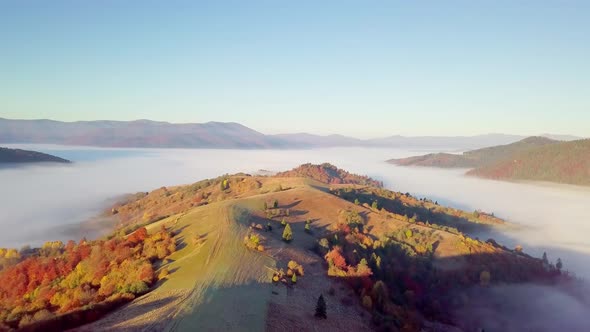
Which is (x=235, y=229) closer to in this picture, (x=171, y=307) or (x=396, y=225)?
(x=171, y=307)

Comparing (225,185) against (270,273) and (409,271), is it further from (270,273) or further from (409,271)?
(270,273)

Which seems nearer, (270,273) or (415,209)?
(270,273)

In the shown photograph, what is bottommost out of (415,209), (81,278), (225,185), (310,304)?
(415,209)

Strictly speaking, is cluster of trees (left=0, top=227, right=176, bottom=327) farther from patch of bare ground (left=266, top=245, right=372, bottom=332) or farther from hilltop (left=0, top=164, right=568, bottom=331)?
patch of bare ground (left=266, top=245, right=372, bottom=332)

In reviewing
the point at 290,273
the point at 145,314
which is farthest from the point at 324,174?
the point at 145,314

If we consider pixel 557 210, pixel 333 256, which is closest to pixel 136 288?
pixel 333 256

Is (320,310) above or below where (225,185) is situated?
below

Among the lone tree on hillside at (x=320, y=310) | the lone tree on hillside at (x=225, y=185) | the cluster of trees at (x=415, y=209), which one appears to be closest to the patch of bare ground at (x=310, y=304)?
the lone tree on hillside at (x=320, y=310)
